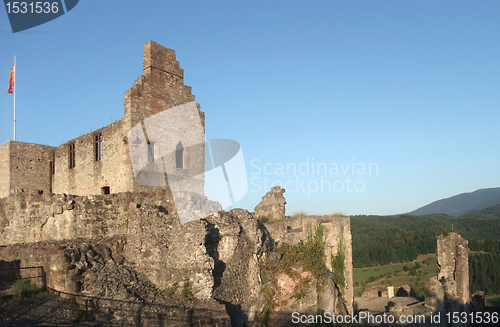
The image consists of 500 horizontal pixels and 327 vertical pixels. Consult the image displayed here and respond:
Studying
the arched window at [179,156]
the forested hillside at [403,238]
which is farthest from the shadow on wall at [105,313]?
the forested hillside at [403,238]

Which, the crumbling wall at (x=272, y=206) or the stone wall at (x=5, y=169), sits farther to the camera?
the crumbling wall at (x=272, y=206)

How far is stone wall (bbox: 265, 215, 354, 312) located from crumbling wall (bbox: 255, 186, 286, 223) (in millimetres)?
1978

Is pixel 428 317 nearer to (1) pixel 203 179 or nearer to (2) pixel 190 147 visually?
(1) pixel 203 179

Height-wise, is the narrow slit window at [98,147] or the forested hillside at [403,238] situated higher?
the narrow slit window at [98,147]

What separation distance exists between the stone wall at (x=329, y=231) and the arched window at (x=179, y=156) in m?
4.91

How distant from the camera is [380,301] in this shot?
90.5 feet

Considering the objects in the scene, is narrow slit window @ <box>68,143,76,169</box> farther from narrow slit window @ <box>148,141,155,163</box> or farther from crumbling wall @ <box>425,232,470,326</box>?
crumbling wall @ <box>425,232,470,326</box>

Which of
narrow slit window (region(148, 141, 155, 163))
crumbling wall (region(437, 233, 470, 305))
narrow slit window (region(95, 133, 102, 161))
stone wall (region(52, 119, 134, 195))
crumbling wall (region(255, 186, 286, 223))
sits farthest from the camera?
crumbling wall (region(437, 233, 470, 305))

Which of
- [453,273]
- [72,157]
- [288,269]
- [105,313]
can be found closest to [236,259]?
[288,269]

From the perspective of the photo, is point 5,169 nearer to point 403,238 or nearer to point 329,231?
point 329,231

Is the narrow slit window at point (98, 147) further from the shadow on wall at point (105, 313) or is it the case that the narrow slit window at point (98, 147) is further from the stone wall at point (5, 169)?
the shadow on wall at point (105, 313)

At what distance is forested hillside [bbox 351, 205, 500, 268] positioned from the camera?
238 ft

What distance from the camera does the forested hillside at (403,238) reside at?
238 ft

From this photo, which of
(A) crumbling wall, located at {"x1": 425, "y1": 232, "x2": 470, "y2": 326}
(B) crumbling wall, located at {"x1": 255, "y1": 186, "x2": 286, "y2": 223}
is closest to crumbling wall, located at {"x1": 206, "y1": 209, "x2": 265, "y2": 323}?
(B) crumbling wall, located at {"x1": 255, "y1": 186, "x2": 286, "y2": 223}
